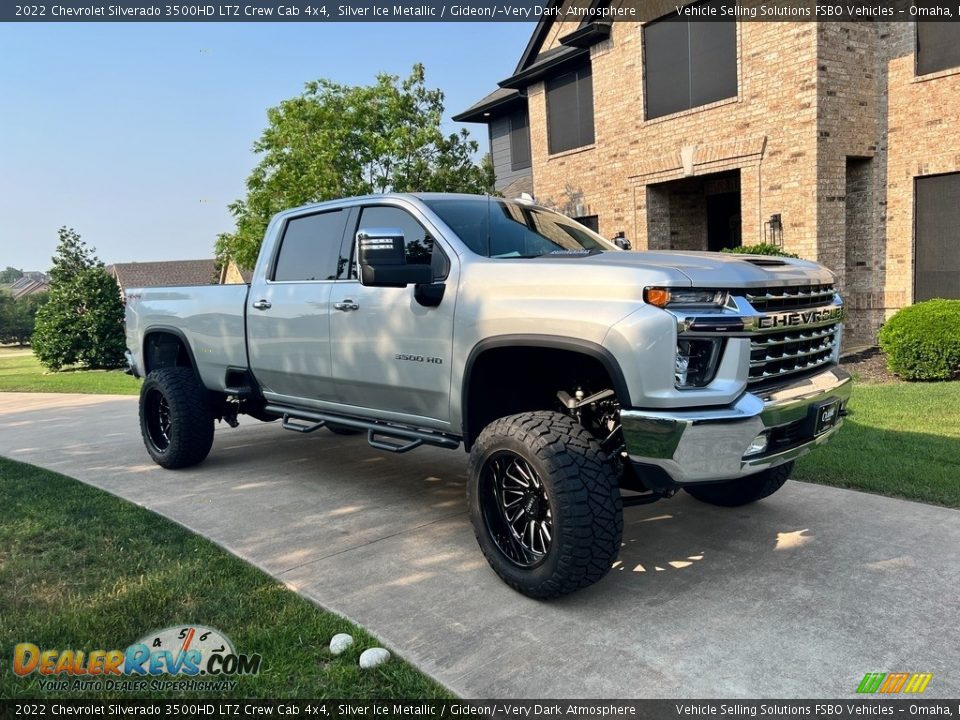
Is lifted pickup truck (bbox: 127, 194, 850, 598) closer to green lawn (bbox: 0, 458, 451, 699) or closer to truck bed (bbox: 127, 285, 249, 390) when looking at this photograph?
truck bed (bbox: 127, 285, 249, 390)

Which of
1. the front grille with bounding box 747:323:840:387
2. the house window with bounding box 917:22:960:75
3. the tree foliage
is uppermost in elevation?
the house window with bounding box 917:22:960:75

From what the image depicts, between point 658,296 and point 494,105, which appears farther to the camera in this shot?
point 494,105

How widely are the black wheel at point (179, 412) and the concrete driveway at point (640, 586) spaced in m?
0.25

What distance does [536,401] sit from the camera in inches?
171

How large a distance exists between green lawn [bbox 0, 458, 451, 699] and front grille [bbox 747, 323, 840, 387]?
6.63ft

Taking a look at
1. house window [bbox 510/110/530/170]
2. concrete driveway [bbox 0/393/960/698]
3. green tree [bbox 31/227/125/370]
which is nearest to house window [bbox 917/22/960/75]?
concrete driveway [bbox 0/393/960/698]

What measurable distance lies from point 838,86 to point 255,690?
484 inches

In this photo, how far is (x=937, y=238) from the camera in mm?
11797

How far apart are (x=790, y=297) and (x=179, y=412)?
15.8 ft

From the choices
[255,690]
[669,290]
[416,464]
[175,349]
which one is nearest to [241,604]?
[255,690]

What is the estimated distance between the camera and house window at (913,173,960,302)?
1156 centimetres

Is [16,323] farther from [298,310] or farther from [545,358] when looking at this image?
[545,358]

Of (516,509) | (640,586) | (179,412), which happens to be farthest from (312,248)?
(640,586)

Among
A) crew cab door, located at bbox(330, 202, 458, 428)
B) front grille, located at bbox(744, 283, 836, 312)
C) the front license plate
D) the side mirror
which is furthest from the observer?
crew cab door, located at bbox(330, 202, 458, 428)
